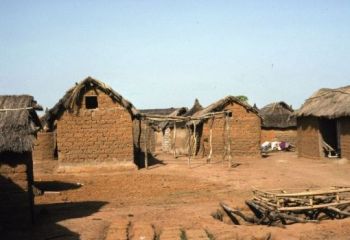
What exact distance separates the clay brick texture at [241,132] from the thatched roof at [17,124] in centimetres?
1464

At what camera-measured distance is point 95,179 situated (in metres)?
16.9

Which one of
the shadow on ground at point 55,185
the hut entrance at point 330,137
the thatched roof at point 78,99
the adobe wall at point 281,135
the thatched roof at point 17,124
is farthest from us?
the adobe wall at point 281,135

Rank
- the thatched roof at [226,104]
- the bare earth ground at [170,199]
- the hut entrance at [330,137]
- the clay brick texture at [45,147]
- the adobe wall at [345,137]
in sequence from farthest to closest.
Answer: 1. the clay brick texture at [45,147]
2. the thatched roof at [226,104]
3. the hut entrance at [330,137]
4. the adobe wall at [345,137]
5. the bare earth ground at [170,199]

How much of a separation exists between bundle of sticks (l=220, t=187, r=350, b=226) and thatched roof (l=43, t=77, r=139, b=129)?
9.22m

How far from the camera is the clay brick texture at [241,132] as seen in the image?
2372 centimetres

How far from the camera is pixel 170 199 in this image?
40.7 ft

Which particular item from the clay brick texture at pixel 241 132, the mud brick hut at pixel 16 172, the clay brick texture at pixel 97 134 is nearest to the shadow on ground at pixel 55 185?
the clay brick texture at pixel 97 134

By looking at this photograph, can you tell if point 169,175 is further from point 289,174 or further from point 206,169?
point 289,174

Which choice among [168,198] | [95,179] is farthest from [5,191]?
[95,179]

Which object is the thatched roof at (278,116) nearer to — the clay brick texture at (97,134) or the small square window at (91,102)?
the clay brick texture at (97,134)

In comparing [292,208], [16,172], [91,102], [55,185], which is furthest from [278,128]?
[16,172]

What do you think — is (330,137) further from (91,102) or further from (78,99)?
(78,99)

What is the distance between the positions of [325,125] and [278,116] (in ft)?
34.0

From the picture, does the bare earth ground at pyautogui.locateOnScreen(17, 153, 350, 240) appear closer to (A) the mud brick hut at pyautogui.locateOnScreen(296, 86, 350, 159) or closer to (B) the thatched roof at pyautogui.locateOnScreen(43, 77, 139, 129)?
(A) the mud brick hut at pyautogui.locateOnScreen(296, 86, 350, 159)
